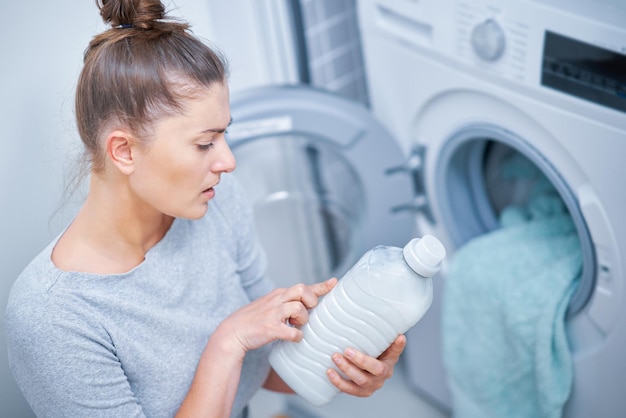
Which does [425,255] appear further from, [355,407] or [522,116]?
[355,407]

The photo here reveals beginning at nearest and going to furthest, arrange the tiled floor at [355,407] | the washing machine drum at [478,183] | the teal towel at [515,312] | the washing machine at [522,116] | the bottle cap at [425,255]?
the bottle cap at [425,255] < the washing machine at [522,116] < the teal towel at [515,312] < the washing machine drum at [478,183] < the tiled floor at [355,407]

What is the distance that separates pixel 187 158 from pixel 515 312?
0.71m

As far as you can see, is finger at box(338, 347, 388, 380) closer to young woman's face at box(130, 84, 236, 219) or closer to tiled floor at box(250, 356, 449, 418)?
young woman's face at box(130, 84, 236, 219)

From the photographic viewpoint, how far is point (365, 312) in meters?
0.93

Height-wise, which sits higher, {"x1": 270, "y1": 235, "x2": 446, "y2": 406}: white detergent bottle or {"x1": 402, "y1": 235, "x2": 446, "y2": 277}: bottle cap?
{"x1": 402, "y1": 235, "x2": 446, "y2": 277}: bottle cap

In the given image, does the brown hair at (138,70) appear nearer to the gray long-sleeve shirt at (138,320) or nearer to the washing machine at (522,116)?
the gray long-sleeve shirt at (138,320)

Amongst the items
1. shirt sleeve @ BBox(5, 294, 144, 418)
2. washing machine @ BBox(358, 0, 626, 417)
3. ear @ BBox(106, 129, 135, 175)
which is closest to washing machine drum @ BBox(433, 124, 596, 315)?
washing machine @ BBox(358, 0, 626, 417)

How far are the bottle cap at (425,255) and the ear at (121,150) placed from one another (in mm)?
375

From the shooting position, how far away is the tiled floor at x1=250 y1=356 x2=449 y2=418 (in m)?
1.76

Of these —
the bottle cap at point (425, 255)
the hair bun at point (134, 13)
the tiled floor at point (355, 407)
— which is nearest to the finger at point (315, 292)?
the bottle cap at point (425, 255)

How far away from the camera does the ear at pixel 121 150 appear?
0.88 metres

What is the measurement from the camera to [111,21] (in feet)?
2.98

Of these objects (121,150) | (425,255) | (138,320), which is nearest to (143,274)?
(138,320)

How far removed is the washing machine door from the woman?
396 mm
